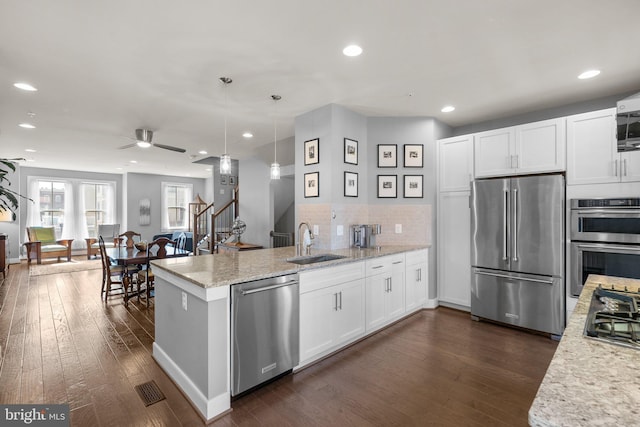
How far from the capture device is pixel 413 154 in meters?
4.38

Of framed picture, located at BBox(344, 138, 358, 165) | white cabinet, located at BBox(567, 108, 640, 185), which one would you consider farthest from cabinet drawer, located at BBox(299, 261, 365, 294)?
white cabinet, located at BBox(567, 108, 640, 185)

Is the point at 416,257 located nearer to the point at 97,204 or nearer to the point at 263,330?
the point at 263,330

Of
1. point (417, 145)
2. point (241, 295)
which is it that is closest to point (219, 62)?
point (241, 295)

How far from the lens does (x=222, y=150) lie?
256 inches

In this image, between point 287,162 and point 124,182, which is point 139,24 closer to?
point 287,162

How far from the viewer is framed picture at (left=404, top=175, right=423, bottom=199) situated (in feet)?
14.4

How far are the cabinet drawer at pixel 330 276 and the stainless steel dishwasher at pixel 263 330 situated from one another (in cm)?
12

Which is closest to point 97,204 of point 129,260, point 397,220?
point 129,260

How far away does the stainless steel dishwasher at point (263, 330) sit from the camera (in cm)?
219

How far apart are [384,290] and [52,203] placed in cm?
1098

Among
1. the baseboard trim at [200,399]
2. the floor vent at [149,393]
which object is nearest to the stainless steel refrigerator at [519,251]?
the baseboard trim at [200,399]

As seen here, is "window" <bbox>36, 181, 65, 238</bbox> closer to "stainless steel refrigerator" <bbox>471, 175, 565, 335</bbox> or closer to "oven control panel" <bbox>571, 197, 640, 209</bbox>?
"stainless steel refrigerator" <bbox>471, 175, 565, 335</bbox>

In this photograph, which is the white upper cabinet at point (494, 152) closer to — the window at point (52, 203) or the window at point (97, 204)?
the window at point (97, 204)

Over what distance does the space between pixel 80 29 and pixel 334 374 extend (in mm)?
3395
